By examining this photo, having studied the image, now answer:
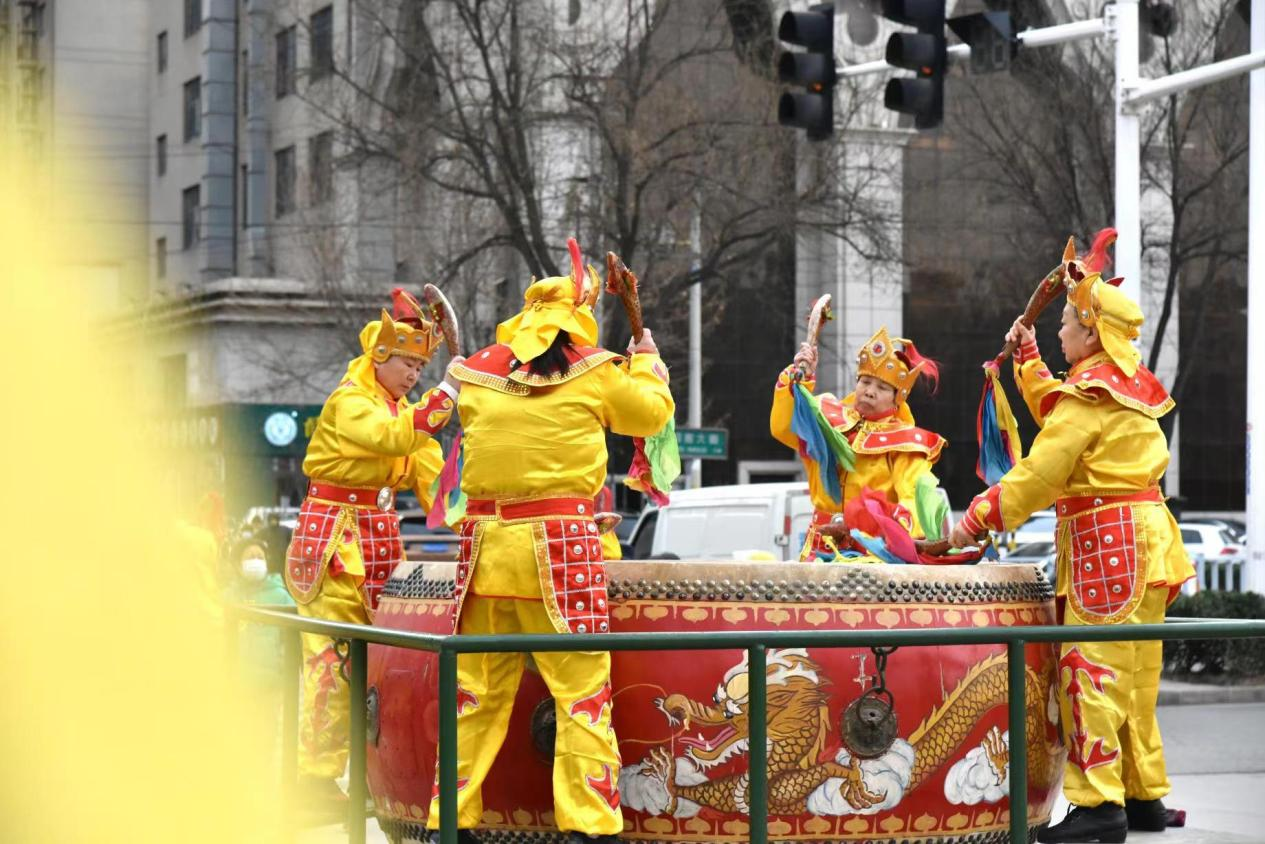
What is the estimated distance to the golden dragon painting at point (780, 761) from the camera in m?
5.07

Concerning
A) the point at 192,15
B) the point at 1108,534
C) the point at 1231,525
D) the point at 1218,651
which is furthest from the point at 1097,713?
the point at 1231,525

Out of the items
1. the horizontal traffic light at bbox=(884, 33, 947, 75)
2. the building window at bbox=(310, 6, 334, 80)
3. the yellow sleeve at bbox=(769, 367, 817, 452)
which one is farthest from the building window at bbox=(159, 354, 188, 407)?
the building window at bbox=(310, 6, 334, 80)

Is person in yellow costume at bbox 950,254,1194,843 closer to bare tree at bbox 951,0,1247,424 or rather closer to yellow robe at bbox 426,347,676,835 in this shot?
yellow robe at bbox 426,347,676,835

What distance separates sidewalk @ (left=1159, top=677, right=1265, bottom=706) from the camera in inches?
613

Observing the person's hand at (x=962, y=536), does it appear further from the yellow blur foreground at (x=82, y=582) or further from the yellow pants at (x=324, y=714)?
the yellow blur foreground at (x=82, y=582)

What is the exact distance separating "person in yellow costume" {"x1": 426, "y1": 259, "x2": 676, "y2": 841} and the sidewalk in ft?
35.7

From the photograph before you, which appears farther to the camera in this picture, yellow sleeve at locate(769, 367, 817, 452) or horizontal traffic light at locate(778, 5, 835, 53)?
horizontal traffic light at locate(778, 5, 835, 53)

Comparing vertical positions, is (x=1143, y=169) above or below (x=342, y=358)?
above

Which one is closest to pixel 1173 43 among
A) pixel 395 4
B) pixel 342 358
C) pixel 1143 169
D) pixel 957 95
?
pixel 1143 169

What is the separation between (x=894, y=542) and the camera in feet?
20.9

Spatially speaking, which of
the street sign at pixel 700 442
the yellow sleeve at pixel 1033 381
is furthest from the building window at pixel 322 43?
the yellow sleeve at pixel 1033 381

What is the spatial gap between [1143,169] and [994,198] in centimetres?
208

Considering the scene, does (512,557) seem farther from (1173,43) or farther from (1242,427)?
(1242,427)

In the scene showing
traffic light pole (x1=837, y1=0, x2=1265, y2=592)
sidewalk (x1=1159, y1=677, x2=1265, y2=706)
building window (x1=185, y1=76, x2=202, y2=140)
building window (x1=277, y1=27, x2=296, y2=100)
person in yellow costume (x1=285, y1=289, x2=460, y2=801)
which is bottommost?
sidewalk (x1=1159, y1=677, x2=1265, y2=706)
